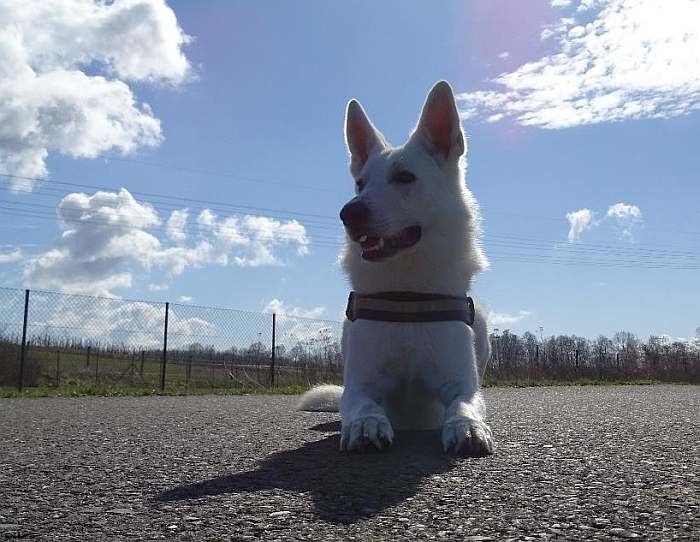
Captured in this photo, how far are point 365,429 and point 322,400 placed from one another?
3.19 meters

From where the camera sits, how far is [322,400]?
5.97 meters

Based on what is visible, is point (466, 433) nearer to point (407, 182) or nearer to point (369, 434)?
point (369, 434)

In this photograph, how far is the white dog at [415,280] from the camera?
3.42m

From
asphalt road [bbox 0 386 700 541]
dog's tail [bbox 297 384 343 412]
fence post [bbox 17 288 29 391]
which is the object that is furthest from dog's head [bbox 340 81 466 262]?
fence post [bbox 17 288 29 391]

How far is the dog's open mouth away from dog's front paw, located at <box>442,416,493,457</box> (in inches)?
42.2

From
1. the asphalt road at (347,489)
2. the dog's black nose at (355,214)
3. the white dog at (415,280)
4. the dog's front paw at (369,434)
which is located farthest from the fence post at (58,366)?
the dog's front paw at (369,434)

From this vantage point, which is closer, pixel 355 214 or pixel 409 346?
pixel 409 346

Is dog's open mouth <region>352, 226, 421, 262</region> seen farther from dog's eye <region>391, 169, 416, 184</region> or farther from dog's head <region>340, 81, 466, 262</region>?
dog's eye <region>391, 169, 416, 184</region>

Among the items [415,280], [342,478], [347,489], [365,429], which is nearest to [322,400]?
[415,280]

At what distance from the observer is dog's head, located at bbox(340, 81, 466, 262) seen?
3602 millimetres

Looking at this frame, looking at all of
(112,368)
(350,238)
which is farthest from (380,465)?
(112,368)

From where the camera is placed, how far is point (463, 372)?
11.3 ft

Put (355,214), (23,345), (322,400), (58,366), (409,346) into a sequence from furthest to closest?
1. (58,366)
2. (23,345)
3. (322,400)
4. (355,214)
5. (409,346)

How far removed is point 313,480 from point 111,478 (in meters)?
0.79
